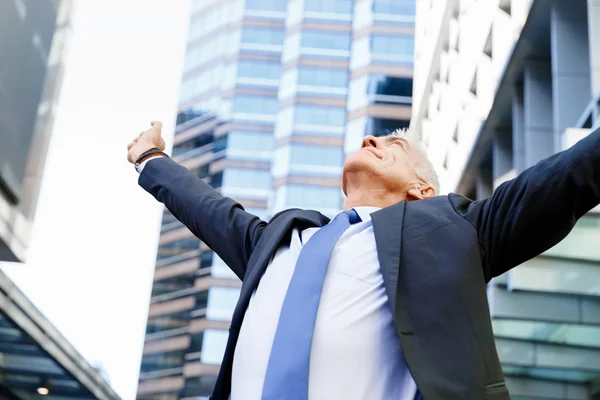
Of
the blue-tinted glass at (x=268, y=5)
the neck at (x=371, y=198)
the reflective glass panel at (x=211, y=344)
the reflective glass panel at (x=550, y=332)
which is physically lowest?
the neck at (x=371, y=198)

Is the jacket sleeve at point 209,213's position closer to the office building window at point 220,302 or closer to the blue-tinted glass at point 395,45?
the office building window at point 220,302

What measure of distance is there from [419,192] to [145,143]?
883 millimetres

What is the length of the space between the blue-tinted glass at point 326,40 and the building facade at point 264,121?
71mm

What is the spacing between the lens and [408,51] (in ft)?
→ 211

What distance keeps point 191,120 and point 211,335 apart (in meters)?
17.1

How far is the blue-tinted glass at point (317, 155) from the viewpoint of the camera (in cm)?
6262

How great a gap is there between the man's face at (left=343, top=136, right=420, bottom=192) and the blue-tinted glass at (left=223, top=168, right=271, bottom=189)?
60.0 metres

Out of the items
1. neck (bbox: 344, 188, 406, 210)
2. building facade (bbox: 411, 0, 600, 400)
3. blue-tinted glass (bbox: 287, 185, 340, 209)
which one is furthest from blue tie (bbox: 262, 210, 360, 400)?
blue-tinted glass (bbox: 287, 185, 340, 209)

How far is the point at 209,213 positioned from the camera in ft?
8.86

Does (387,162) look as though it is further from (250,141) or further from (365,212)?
(250,141)

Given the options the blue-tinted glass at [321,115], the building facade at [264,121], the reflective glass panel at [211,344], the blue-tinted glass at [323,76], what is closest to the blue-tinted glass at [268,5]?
the building facade at [264,121]

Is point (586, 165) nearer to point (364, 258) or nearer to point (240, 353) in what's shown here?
point (364, 258)

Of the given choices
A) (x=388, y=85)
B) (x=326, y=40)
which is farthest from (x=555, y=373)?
(x=326, y=40)

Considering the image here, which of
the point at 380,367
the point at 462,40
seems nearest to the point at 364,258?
the point at 380,367
